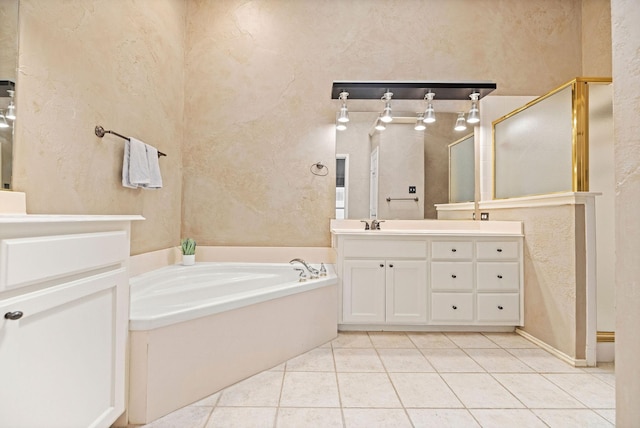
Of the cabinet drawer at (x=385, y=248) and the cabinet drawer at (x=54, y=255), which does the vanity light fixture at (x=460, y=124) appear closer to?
the cabinet drawer at (x=385, y=248)

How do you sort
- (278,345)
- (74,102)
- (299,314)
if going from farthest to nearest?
1. (299,314)
2. (278,345)
3. (74,102)

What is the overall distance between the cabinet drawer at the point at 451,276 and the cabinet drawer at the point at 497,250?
0.14 m

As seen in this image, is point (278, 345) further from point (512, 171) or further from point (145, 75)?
point (512, 171)

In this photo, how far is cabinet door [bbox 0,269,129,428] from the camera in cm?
80

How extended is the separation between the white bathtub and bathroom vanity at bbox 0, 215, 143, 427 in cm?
13

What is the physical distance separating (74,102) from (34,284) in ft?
3.78

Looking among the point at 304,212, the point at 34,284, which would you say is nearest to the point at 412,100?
the point at 304,212

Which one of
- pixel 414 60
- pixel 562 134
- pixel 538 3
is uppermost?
pixel 538 3

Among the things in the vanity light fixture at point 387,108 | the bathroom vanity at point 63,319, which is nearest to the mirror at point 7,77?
the bathroom vanity at point 63,319

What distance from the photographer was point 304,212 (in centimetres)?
293

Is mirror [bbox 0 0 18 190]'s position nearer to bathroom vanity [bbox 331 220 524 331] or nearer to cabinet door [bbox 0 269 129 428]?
cabinet door [bbox 0 269 129 428]

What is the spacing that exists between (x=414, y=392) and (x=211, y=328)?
3.63 feet

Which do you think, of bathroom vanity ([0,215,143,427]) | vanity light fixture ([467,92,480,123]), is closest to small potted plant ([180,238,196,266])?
bathroom vanity ([0,215,143,427])

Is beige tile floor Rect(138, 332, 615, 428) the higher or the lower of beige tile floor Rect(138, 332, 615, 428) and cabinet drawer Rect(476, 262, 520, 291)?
the lower
